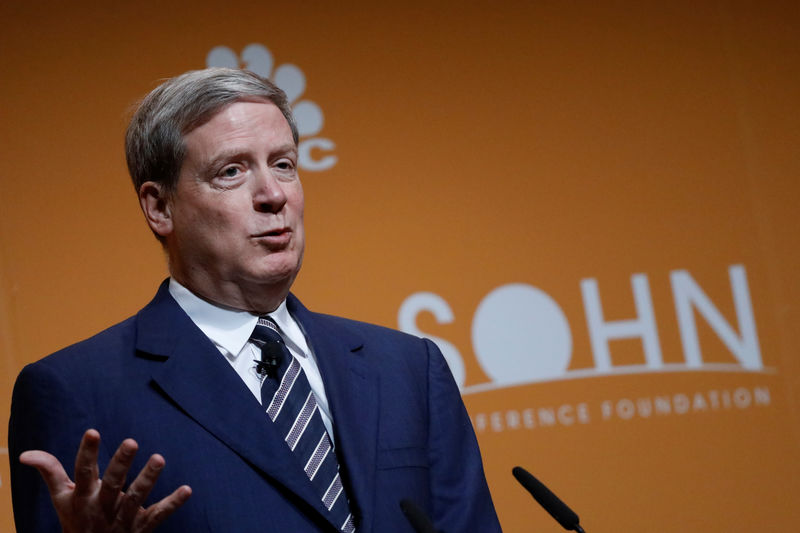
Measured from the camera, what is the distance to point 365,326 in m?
1.90

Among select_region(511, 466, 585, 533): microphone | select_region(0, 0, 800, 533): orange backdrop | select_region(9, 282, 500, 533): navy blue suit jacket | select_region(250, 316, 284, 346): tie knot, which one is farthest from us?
select_region(0, 0, 800, 533): orange backdrop

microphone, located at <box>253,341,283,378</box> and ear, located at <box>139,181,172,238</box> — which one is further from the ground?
ear, located at <box>139,181,172,238</box>

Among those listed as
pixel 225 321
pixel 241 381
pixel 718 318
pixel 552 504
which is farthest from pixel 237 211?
pixel 718 318

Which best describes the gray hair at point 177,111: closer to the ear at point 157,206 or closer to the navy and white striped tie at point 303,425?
the ear at point 157,206

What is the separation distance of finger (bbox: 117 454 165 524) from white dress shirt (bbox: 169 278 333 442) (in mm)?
389

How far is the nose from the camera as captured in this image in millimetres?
1648

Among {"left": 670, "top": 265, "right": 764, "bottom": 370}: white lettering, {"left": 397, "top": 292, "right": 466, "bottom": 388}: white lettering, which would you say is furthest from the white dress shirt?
{"left": 670, "top": 265, "right": 764, "bottom": 370}: white lettering

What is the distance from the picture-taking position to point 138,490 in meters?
1.20

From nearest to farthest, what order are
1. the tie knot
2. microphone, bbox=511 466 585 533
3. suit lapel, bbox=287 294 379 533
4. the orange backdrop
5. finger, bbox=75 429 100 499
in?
finger, bbox=75 429 100 499, microphone, bbox=511 466 585 533, suit lapel, bbox=287 294 379 533, the tie knot, the orange backdrop

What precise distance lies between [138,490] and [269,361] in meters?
0.44

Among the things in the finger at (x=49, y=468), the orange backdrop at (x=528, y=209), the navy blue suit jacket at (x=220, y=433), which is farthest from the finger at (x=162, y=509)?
the orange backdrop at (x=528, y=209)

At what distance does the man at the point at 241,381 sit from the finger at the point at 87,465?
181 millimetres

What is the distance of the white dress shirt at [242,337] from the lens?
1.62 meters

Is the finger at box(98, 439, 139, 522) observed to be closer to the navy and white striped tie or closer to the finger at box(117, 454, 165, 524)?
the finger at box(117, 454, 165, 524)
